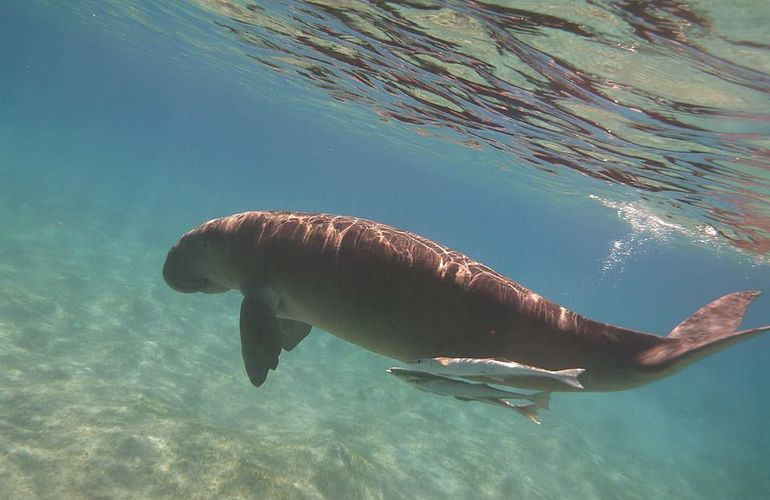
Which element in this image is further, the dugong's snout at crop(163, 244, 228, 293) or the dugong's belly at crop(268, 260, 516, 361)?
the dugong's snout at crop(163, 244, 228, 293)

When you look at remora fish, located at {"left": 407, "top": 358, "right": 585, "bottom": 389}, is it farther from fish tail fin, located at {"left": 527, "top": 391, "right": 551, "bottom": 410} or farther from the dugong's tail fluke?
the dugong's tail fluke

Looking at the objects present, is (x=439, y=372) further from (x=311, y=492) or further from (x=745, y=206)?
(x=745, y=206)

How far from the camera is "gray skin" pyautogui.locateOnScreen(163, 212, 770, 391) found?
3361 millimetres

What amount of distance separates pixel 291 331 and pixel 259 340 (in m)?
1.12

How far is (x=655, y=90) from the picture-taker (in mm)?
9812

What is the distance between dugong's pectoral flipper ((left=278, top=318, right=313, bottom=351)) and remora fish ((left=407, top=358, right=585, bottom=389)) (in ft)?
8.94

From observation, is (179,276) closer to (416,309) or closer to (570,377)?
(416,309)

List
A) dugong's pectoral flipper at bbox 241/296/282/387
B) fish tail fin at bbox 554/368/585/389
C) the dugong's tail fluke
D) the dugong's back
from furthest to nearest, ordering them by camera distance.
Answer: dugong's pectoral flipper at bbox 241/296/282/387
the dugong's back
the dugong's tail fluke
fish tail fin at bbox 554/368/585/389

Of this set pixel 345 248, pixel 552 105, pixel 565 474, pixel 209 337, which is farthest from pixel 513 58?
pixel 209 337

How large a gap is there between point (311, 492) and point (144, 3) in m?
21.9

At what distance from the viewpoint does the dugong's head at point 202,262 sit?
18.1 feet

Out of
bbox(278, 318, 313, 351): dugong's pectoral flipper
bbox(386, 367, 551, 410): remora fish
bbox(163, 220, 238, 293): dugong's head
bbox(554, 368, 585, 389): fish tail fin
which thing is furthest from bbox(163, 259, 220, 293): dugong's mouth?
bbox(554, 368, 585, 389): fish tail fin

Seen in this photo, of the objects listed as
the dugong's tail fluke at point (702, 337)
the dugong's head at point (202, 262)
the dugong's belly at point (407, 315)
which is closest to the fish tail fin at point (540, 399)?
the dugong's belly at point (407, 315)

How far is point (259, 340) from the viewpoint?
184 inches
